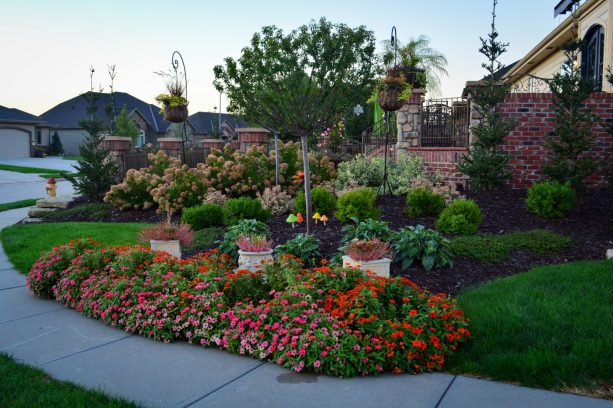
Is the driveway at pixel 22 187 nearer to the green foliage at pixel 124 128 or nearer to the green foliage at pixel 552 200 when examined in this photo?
the green foliage at pixel 124 128

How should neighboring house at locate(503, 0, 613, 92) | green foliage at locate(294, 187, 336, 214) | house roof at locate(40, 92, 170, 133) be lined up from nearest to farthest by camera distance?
green foliage at locate(294, 187, 336, 214) < neighboring house at locate(503, 0, 613, 92) < house roof at locate(40, 92, 170, 133)

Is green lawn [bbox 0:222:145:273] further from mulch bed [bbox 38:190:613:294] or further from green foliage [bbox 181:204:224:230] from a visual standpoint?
mulch bed [bbox 38:190:613:294]

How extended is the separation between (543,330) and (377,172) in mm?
7496

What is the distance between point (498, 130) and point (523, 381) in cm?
708

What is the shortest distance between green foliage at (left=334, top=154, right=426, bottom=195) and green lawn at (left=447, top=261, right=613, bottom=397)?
5.46 meters

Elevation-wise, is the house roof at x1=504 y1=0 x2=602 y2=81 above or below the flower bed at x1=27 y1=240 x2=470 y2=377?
above

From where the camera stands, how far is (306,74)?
24.7ft

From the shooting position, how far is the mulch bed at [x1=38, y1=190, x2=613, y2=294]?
609cm

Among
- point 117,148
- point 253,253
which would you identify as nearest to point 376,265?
point 253,253

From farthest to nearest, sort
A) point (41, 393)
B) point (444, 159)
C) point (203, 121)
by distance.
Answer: point (203, 121) → point (444, 159) → point (41, 393)

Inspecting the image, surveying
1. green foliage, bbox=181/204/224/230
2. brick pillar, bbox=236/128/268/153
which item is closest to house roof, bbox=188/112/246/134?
brick pillar, bbox=236/128/268/153

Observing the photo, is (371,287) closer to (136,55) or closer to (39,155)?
(136,55)

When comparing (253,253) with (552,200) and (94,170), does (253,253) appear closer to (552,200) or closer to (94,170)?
(552,200)

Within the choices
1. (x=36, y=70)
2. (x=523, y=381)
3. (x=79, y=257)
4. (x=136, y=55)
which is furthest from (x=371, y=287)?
(x=36, y=70)
